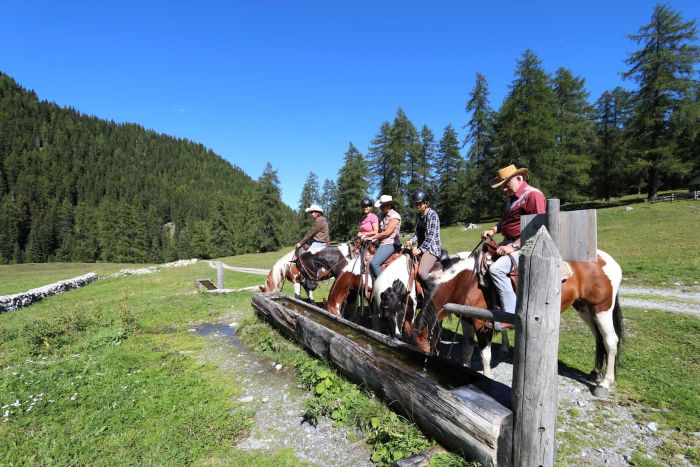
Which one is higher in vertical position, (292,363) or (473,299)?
(473,299)

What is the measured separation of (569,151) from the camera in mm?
33531

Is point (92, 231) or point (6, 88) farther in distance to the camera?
point (6, 88)

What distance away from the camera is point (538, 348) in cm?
240

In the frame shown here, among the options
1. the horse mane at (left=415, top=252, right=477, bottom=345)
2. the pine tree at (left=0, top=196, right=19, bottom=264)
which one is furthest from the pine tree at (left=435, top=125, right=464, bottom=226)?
the pine tree at (left=0, top=196, right=19, bottom=264)

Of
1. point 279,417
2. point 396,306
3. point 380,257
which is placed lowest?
point 279,417

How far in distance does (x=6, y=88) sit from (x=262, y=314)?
27001 centimetres

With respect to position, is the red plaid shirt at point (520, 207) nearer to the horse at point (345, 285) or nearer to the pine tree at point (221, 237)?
the horse at point (345, 285)

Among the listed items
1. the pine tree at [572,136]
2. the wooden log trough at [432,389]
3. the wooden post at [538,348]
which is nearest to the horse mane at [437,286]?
the wooden log trough at [432,389]

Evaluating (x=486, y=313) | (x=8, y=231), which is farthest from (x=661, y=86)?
(x=8, y=231)

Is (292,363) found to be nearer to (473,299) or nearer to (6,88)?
(473,299)

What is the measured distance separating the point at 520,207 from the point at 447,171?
4137 cm

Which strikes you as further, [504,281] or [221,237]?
[221,237]

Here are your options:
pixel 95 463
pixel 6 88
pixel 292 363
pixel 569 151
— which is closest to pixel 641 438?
pixel 292 363

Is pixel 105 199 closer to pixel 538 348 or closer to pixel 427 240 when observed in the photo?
pixel 427 240
